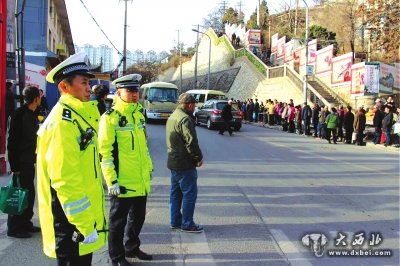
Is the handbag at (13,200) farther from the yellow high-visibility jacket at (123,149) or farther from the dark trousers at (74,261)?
the dark trousers at (74,261)

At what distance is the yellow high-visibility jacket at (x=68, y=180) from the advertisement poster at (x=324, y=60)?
33.3 metres

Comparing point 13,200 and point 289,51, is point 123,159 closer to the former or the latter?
point 13,200

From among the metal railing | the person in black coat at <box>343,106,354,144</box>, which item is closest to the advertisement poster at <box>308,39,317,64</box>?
the metal railing

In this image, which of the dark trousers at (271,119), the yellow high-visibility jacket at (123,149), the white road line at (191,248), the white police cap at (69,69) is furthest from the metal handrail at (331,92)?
the white police cap at (69,69)

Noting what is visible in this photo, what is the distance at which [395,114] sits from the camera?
1956 centimetres

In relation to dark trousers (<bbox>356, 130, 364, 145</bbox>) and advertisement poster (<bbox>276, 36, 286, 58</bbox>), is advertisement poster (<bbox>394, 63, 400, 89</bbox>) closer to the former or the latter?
dark trousers (<bbox>356, 130, 364, 145</bbox>)

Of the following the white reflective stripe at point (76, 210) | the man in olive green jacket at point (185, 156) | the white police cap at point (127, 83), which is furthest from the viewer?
the man in olive green jacket at point (185, 156)

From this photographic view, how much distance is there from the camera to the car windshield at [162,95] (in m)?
26.6

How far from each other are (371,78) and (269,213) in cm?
2267

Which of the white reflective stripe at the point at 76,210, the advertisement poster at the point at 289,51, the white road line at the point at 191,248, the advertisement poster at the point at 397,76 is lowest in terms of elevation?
the white road line at the point at 191,248

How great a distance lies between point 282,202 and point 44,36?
77.7 ft

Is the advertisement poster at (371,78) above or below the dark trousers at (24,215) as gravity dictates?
above

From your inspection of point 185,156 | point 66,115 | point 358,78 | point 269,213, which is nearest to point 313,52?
point 358,78

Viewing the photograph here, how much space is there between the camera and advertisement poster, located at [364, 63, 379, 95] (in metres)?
26.9
